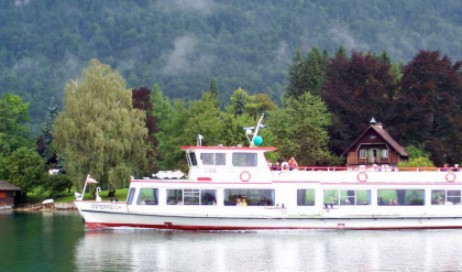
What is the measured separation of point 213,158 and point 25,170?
3682 cm

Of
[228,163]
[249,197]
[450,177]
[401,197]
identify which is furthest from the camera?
[450,177]

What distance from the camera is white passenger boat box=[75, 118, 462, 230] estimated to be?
48281 millimetres

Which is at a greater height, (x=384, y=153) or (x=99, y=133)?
(x=99, y=133)

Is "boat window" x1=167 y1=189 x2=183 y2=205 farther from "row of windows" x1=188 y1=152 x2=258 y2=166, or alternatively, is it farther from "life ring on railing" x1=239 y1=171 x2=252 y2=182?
"life ring on railing" x1=239 y1=171 x2=252 y2=182

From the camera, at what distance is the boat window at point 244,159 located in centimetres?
4912

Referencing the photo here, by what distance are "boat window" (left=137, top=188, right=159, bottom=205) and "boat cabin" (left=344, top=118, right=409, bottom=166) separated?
36.8 m

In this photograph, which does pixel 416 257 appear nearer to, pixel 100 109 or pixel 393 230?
pixel 393 230

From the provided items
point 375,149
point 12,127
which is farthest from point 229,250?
point 12,127

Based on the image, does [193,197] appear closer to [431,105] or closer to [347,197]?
[347,197]

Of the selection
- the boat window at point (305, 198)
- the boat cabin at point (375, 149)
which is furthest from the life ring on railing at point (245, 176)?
the boat cabin at point (375, 149)

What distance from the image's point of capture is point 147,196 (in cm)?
4862

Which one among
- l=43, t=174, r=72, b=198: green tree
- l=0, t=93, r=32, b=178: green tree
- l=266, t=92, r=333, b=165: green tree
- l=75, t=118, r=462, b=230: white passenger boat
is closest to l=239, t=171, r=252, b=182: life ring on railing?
l=75, t=118, r=462, b=230: white passenger boat

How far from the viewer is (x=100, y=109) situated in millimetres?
71750

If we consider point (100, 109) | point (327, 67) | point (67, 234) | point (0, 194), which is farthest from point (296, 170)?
point (327, 67)
